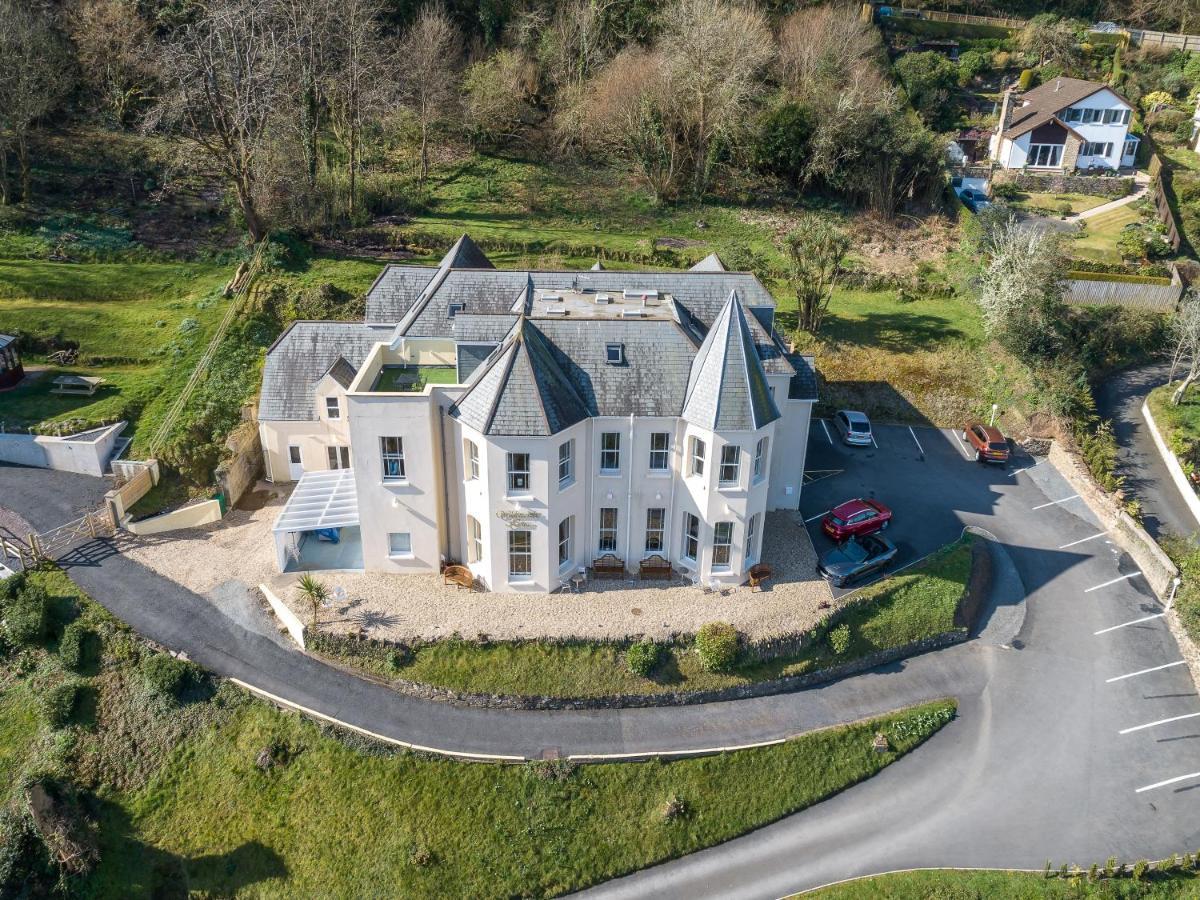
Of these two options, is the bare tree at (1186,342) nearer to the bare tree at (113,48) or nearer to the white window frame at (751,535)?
the white window frame at (751,535)

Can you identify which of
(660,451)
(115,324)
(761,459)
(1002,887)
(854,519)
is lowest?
(1002,887)

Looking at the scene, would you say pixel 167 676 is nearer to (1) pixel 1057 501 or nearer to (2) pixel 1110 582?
(2) pixel 1110 582

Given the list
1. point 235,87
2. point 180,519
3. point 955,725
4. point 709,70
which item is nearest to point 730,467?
point 955,725

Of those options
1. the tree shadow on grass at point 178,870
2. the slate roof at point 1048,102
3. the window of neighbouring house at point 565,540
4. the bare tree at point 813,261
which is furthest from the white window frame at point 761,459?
the slate roof at point 1048,102

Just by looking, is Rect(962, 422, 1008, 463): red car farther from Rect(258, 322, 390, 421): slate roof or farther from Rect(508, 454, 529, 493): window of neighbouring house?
Rect(258, 322, 390, 421): slate roof

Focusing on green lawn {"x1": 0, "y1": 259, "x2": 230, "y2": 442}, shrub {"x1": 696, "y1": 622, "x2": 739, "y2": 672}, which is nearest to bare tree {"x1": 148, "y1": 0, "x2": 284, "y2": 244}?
green lawn {"x1": 0, "y1": 259, "x2": 230, "y2": 442}

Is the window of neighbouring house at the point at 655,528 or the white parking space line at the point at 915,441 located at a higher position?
the window of neighbouring house at the point at 655,528

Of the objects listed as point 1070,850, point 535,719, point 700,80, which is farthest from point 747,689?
point 700,80
